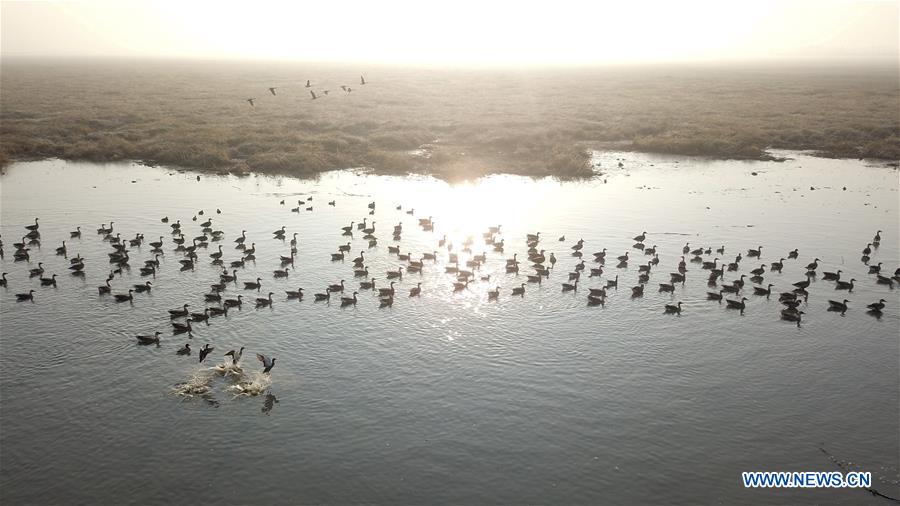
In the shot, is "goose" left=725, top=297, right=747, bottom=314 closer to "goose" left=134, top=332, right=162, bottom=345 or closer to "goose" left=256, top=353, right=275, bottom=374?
"goose" left=256, top=353, right=275, bottom=374

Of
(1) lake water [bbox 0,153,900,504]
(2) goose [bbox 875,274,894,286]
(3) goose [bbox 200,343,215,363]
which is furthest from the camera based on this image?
(2) goose [bbox 875,274,894,286]

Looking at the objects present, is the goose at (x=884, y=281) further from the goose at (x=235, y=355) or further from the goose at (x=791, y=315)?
the goose at (x=235, y=355)

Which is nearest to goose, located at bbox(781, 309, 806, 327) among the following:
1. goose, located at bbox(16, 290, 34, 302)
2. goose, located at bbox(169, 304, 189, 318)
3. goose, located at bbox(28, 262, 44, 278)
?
goose, located at bbox(169, 304, 189, 318)

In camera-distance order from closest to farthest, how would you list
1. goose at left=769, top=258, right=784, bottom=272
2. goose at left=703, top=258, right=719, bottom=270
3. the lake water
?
1. the lake water
2. goose at left=703, top=258, right=719, bottom=270
3. goose at left=769, top=258, right=784, bottom=272

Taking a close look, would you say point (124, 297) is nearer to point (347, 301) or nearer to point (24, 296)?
point (24, 296)

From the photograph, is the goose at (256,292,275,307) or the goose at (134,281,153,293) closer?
the goose at (256,292,275,307)

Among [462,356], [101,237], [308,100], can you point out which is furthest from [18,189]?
[308,100]
